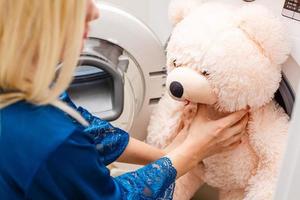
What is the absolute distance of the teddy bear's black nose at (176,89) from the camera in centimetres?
97

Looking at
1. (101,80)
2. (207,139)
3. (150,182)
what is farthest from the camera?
(101,80)

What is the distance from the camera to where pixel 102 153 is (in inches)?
39.2

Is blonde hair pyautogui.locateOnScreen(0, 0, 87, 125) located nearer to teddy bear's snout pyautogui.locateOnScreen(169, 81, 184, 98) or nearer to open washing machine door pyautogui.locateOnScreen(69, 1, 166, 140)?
teddy bear's snout pyautogui.locateOnScreen(169, 81, 184, 98)

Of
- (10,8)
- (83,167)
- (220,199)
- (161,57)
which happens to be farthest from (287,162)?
(161,57)

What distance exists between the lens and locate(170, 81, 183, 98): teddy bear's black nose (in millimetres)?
966

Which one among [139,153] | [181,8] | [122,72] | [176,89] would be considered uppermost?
[181,8]

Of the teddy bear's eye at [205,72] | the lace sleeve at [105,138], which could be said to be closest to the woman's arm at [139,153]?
the lace sleeve at [105,138]

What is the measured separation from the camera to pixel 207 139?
1.00m

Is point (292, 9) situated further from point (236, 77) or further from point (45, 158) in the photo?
point (45, 158)

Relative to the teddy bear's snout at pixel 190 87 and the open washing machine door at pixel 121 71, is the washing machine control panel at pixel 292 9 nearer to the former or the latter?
the teddy bear's snout at pixel 190 87

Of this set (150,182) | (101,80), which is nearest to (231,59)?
(150,182)

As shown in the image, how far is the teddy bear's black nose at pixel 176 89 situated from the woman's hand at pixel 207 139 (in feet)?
0.33

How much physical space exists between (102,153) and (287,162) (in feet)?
1.57

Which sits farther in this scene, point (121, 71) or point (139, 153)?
point (121, 71)
